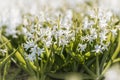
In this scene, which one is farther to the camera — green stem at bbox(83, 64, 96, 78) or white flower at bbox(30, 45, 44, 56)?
green stem at bbox(83, 64, 96, 78)

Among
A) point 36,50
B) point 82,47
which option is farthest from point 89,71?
point 36,50

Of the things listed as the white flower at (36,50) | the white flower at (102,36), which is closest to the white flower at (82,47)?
the white flower at (102,36)

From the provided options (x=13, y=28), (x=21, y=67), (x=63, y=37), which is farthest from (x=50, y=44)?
(x=13, y=28)

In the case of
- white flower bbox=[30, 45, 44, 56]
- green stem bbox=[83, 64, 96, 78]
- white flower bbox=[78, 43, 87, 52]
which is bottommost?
green stem bbox=[83, 64, 96, 78]

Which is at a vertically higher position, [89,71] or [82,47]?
[82,47]

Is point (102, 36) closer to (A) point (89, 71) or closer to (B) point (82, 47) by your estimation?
(B) point (82, 47)

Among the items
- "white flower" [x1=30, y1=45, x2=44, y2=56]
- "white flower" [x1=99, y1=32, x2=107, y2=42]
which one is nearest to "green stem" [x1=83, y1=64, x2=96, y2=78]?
"white flower" [x1=99, y1=32, x2=107, y2=42]

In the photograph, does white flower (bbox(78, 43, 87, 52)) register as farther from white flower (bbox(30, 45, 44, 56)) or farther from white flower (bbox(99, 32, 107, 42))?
white flower (bbox(30, 45, 44, 56))

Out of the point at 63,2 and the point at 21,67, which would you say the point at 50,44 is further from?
the point at 63,2

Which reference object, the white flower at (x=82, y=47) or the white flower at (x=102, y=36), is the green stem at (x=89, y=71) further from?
the white flower at (x=102, y=36)

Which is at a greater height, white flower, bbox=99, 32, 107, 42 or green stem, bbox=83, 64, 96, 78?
white flower, bbox=99, 32, 107, 42

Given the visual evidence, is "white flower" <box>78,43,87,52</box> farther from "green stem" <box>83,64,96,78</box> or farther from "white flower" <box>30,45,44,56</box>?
"white flower" <box>30,45,44,56</box>
